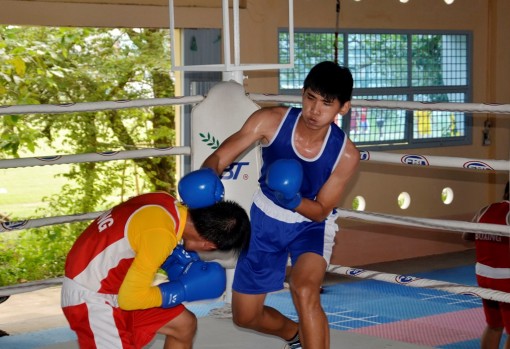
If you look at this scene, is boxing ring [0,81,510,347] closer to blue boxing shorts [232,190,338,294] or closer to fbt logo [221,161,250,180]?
fbt logo [221,161,250,180]

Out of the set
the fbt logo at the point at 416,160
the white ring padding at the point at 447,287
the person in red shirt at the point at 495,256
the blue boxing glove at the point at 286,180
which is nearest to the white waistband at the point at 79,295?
the blue boxing glove at the point at 286,180

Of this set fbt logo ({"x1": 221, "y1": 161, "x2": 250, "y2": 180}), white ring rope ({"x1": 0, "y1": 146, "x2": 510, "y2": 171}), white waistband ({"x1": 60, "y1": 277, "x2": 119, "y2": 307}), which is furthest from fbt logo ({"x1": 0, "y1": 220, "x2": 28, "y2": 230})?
white waistband ({"x1": 60, "y1": 277, "x2": 119, "y2": 307})

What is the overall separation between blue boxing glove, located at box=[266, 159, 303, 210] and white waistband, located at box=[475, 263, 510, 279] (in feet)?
3.39

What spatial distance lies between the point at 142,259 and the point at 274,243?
78 cm

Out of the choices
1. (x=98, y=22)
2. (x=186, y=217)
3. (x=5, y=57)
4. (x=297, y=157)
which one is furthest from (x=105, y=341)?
(x=5, y=57)

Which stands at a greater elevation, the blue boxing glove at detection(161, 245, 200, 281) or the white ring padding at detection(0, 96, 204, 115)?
the white ring padding at detection(0, 96, 204, 115)

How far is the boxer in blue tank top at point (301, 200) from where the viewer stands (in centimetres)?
298

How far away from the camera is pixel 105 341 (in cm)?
265

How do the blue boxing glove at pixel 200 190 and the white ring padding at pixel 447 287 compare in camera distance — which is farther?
the white ring padding at pixel 447 287

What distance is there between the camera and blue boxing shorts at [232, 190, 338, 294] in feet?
10.3

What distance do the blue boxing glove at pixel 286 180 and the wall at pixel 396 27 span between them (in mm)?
2531

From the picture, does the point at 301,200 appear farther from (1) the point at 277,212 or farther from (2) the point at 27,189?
(2) the point at 27,189

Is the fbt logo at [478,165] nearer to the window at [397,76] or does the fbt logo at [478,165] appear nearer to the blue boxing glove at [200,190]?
the blue boxing glove at [200,190]

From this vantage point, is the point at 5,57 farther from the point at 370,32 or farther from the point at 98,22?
the point at 370,32
